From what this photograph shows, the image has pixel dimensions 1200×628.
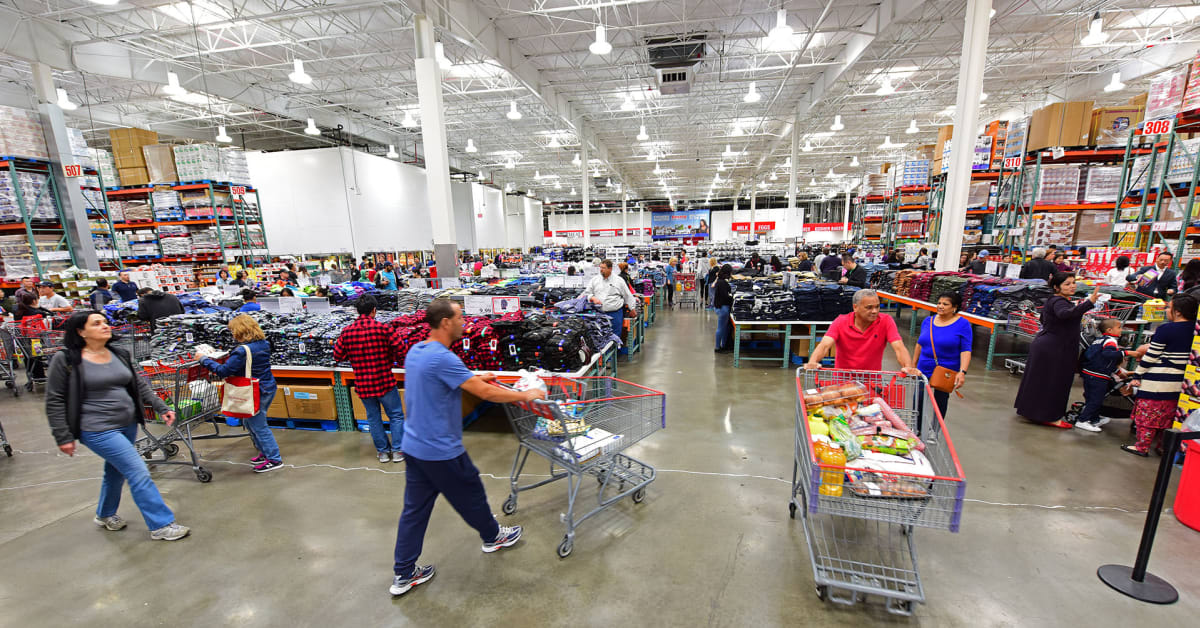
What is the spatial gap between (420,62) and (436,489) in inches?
364

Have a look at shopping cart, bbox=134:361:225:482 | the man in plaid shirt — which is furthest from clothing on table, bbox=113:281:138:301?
the man in plaid shirt

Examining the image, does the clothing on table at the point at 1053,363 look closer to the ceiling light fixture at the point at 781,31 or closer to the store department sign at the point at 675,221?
the ceiling light fixture at the point at 781,31

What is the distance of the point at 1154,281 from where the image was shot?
6.41 meters

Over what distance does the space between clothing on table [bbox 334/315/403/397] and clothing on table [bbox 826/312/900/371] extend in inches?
148

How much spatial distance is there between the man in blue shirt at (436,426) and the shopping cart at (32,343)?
7424 mm

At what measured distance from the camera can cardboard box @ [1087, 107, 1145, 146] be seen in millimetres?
10172

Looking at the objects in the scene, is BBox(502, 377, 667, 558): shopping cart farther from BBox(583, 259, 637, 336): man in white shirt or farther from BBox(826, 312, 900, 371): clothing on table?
BBox(583, 259, 637, 336): man in white shirt

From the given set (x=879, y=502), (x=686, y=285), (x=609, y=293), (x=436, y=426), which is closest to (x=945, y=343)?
(x=879, y=502)

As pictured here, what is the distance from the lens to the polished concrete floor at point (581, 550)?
2.52 m

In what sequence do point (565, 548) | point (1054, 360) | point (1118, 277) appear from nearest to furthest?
point (565, 548) < point (1054, 360) < point (1118, 277)

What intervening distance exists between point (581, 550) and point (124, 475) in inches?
129

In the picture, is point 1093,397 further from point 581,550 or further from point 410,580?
point 410,580

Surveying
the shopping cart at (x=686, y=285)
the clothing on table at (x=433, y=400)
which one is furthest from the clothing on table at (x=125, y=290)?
the shopping cart at (x=686, y=285)

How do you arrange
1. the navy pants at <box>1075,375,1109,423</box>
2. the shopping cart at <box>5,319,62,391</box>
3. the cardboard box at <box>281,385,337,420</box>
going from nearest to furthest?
the navy pants at <box>1075,375,1109,423</box>
the cardboard box at <box>281,385,337,420</box>
the shopping cart at <box>5,319,62,391</box>
